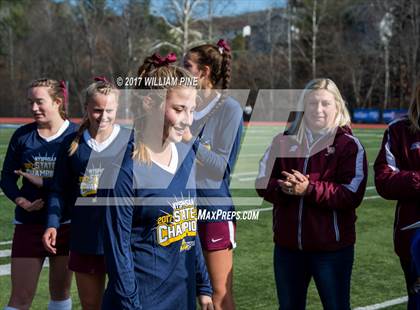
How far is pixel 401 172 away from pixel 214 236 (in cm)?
111

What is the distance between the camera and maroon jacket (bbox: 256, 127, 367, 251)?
3490 millimetres

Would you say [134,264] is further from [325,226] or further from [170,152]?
[325,226]

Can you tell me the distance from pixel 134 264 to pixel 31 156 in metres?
1.71

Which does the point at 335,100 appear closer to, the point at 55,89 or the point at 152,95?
the point at 152,95

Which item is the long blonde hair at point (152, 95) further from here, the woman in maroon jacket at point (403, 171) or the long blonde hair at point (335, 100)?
the woman in maroon jacket at point (403, 171)

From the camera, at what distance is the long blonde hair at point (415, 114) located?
350 cm

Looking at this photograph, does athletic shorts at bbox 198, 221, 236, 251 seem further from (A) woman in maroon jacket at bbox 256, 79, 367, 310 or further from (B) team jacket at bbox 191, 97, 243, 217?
(A) woman in maroon jacket at bbox 256, 79, 367, 310

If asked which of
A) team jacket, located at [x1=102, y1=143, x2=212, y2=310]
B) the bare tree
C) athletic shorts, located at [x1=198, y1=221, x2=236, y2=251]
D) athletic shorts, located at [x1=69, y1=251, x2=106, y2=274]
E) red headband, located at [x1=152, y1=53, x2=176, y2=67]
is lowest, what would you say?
athletic shorts, located at [x1=69, y1=251, x2=106, y2=274]

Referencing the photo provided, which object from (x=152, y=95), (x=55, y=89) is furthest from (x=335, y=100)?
(x=55, y=89)

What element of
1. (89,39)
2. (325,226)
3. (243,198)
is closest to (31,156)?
(325,226)

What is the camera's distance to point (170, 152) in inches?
111

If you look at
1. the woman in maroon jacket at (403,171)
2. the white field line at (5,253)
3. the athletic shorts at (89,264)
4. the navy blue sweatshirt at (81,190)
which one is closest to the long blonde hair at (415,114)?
the woman in maroon jacket at (403,171)

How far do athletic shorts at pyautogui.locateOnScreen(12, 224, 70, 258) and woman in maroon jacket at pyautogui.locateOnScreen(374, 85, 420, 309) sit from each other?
194 centimetres

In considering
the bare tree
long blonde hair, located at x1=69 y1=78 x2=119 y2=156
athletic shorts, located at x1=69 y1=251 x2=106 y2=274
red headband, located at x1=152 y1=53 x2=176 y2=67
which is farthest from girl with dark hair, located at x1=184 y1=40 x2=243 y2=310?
the bare tree
